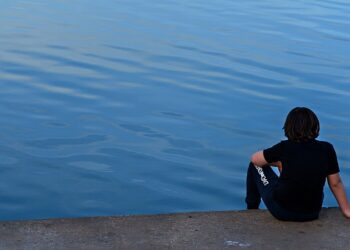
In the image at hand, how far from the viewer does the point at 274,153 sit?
5.74m

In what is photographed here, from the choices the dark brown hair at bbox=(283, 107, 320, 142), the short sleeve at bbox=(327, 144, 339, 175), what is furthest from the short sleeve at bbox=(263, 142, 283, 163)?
the short sleeve at bbox=(327, 144, 339, 175)

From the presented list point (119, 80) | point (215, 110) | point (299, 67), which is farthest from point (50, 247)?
point (299, 67)

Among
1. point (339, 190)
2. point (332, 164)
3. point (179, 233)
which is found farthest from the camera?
point (339, 190)

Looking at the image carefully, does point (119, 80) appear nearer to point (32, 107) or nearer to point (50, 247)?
point (32, 107)

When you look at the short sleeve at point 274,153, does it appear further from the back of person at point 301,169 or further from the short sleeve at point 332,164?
the short sleeve at point 332,164

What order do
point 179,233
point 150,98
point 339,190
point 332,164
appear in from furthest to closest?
point 150,98, point 339,190, point 332,164, point 179,233

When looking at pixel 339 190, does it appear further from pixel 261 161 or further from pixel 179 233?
pixel 179 233

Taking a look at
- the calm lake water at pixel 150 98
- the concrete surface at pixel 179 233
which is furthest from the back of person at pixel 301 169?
the calm lake water at pixel 150 98

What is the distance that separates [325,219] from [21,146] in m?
4.08

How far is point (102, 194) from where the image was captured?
8.02 metres

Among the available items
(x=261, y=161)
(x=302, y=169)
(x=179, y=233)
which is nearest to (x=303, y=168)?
(x=302, y=169)

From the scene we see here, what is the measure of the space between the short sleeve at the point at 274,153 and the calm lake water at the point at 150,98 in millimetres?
2112

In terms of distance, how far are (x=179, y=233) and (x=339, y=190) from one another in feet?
3.56

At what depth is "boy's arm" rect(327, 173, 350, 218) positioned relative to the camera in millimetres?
5773
